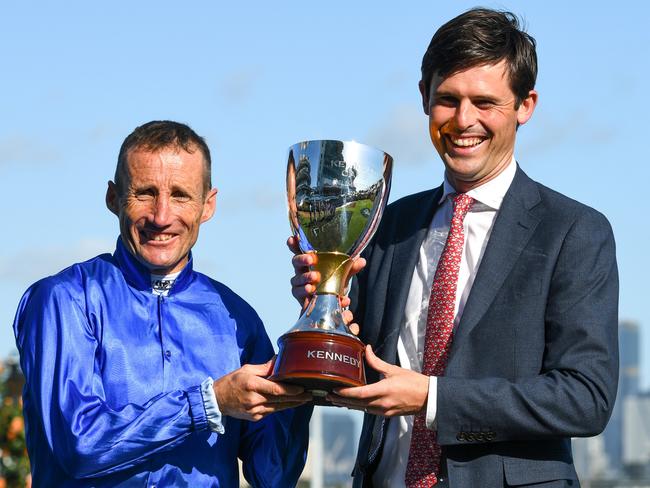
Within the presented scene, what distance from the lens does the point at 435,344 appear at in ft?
16.7

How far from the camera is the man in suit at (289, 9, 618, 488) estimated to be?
190 inches

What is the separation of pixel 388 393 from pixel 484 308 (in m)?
0.50

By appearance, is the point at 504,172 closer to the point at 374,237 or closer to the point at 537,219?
the point at 537,219

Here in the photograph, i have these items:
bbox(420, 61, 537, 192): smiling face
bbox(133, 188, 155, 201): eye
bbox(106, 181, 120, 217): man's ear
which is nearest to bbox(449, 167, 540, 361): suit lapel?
bbox(420, 61, 537, 192): smiling face

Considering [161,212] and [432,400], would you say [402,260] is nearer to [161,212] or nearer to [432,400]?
[432,400]

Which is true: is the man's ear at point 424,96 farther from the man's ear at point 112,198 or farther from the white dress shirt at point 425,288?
the man's ear at point 112,198

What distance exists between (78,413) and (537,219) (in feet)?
5.82

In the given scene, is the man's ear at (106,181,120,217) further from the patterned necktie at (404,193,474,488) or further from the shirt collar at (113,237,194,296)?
the patterned necktie at (404,193,474,488)

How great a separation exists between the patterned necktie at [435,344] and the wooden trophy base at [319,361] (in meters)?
0.33

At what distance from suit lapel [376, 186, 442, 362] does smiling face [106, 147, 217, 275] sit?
→ 773mm

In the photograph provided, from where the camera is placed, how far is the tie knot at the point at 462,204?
5.26 m

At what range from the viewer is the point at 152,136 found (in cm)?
525

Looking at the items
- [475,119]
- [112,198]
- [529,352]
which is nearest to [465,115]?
[475,119]

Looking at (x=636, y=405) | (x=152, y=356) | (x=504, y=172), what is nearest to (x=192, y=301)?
(x=152, y=356)
